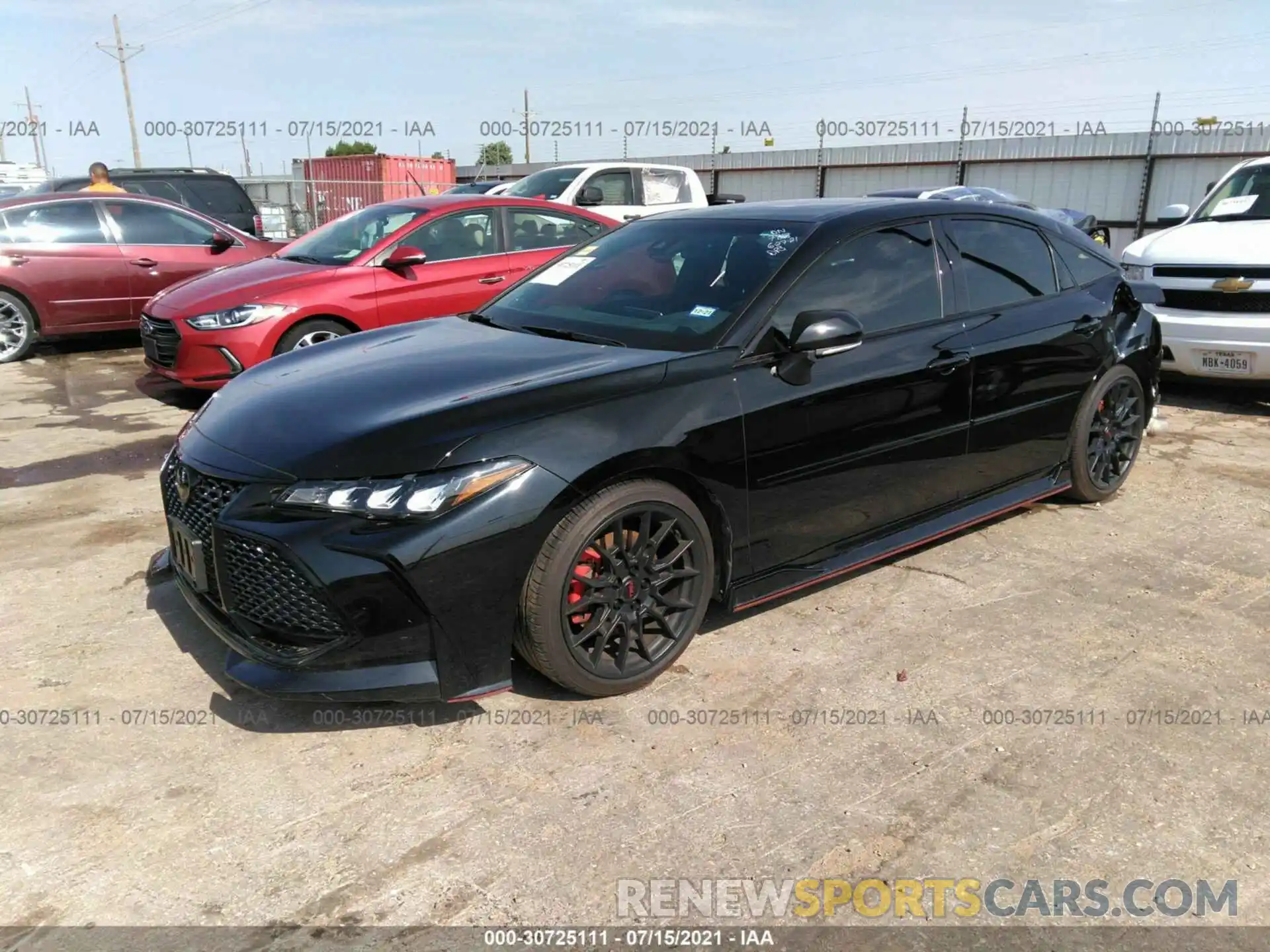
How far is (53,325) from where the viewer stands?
9164 mm

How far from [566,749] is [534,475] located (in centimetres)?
86

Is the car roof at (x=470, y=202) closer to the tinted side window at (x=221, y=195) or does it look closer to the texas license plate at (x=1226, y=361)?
the texas license plate at (x=1226, y=361)

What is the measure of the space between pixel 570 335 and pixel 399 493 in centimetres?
121

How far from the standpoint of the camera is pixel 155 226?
9508 mm

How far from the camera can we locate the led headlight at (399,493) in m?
2.75

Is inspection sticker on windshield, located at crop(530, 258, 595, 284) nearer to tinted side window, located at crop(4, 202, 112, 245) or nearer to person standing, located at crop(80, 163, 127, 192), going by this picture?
tinted side window, located at crop(4, 202, 112, 245)

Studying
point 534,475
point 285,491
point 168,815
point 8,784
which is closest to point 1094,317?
point 534,475

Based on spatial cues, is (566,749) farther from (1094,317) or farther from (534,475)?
(1094,317)

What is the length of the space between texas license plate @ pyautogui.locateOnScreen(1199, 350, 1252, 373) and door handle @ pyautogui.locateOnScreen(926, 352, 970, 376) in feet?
13.2

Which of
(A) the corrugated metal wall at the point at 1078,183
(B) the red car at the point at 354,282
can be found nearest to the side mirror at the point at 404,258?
(B) the red car at the point at 354,282

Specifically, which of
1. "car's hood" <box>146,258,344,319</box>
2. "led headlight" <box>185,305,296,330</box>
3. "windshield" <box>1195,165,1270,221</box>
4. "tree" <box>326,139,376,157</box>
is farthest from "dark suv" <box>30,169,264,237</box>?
"tree" <box>326,139,376,157</box>

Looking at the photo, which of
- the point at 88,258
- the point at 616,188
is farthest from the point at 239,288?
the point at 616,188

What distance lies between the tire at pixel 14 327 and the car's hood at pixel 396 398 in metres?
6.83

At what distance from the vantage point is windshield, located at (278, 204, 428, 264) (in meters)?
7.54
